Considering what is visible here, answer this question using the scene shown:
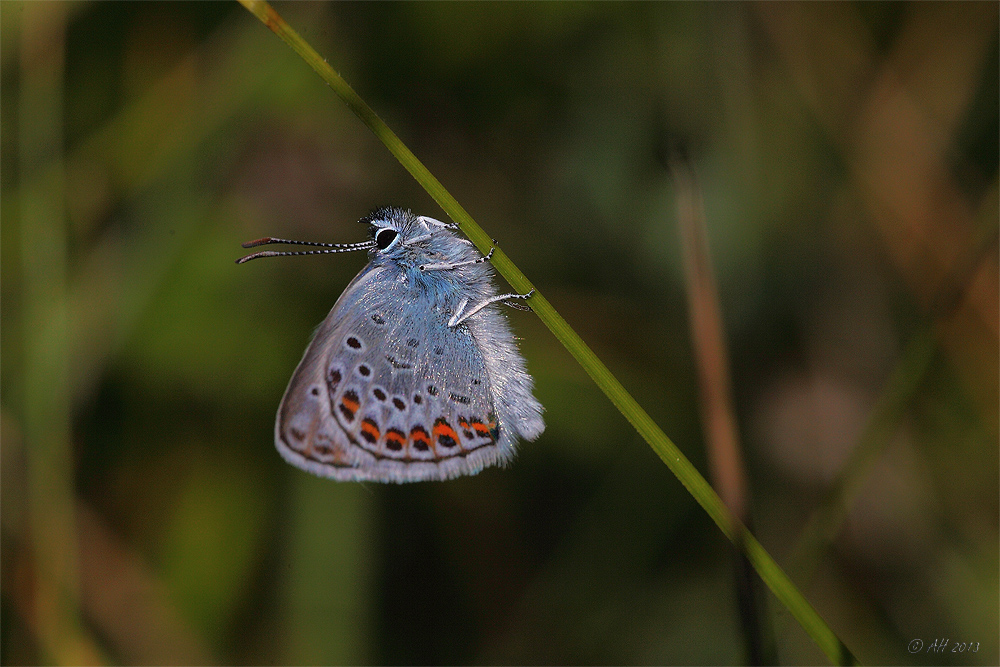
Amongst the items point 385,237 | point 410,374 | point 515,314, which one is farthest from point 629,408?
point 515,314

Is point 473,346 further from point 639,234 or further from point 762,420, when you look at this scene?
point 762,420

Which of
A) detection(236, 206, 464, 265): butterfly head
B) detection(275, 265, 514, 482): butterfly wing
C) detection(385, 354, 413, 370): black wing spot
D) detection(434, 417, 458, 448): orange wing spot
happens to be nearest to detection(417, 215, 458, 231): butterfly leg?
detection(236, 206, 464, 265): butterfly head

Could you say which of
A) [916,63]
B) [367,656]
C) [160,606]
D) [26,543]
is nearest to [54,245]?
[26,543]

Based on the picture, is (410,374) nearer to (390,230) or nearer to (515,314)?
(390,230)

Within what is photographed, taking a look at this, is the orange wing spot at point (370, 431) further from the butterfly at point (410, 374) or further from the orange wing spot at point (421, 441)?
the orange wing spot at point (421, 441)

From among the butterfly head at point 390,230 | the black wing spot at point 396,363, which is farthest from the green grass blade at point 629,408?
the black wing spot at point 396,363
